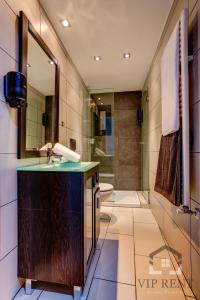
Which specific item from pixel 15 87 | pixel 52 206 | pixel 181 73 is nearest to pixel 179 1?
pixel 181 73

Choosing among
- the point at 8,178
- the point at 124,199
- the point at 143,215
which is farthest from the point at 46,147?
the point at 124,199

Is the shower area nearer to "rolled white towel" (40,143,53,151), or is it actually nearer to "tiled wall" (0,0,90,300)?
"rolled white towel" (40,143,53,151)

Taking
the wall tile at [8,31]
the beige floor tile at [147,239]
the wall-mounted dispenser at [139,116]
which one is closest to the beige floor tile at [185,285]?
the beige floor tile at [147,239]

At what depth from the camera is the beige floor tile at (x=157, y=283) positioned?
1.10 m

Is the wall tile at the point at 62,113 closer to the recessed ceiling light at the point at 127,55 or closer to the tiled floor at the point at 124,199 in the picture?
the recessed ceiling light at the point at 127,55

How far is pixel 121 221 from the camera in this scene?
224 cm

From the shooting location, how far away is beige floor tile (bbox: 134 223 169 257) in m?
1.57

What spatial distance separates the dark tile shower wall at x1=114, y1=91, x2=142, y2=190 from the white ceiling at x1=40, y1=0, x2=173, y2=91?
3.37 feet

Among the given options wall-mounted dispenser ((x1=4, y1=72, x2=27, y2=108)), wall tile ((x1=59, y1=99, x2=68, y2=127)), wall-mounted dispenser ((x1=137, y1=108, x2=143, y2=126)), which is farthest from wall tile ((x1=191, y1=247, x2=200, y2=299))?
wall-mounted dispenser ((x1=137, y1=108, x2=143, y2=126))

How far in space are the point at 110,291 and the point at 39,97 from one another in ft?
5.14

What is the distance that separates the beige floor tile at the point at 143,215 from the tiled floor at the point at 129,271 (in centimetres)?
23

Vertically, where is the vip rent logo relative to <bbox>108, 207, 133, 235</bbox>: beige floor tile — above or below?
below

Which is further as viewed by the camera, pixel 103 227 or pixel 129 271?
pixel 103 227

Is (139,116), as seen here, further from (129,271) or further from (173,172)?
(129,271)
